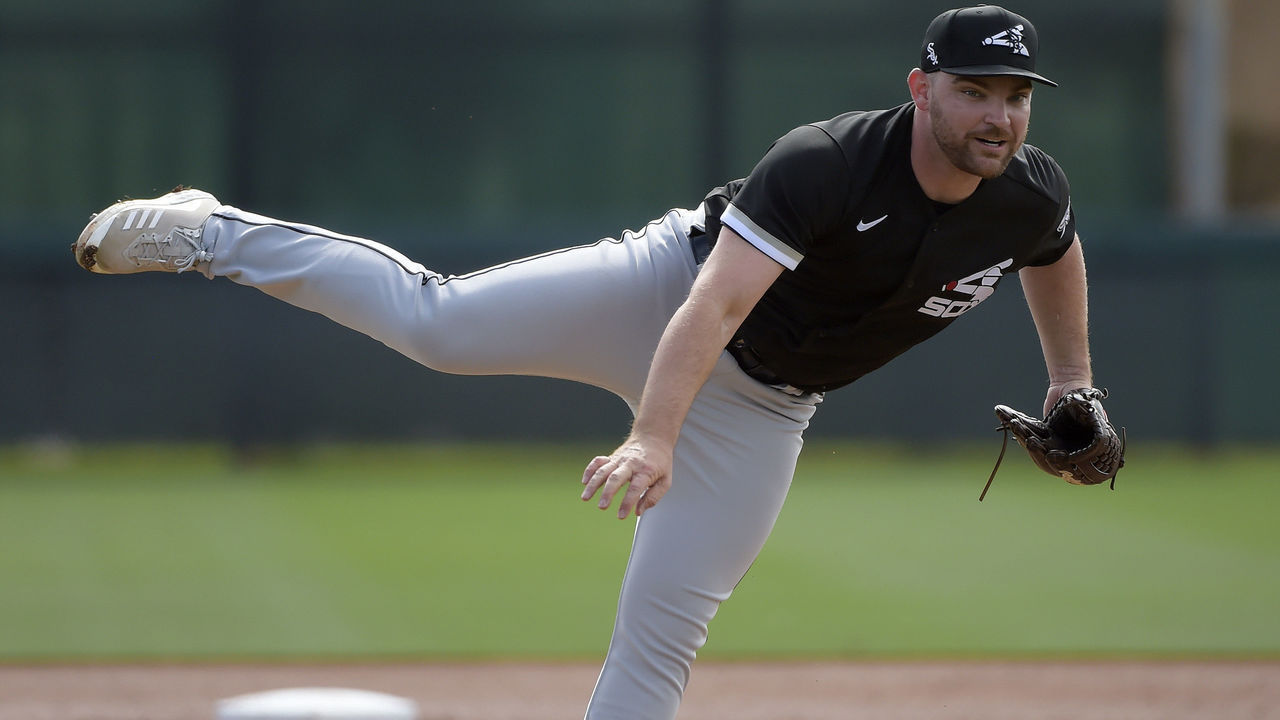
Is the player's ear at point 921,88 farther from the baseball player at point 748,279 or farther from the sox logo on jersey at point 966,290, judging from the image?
the sox logo on jersey at point 966,290

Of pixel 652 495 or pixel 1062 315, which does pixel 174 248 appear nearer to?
pixel 652 495

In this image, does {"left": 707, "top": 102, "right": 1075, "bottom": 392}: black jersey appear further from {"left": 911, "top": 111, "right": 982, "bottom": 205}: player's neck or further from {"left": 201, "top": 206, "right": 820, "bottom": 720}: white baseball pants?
{"left": 201, "top": 206, "right": 820, "bottom": 720}: white baseball pants

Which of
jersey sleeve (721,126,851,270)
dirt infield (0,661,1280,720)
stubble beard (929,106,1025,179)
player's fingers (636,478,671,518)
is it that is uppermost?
stubble beard (929,106,1025,179)

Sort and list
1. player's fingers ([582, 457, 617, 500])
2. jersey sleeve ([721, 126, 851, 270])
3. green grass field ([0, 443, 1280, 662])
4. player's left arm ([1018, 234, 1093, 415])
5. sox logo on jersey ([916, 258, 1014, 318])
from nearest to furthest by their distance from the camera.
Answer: player's fingers ([582, 457, 617, 500]) → jersey sleeve ([721, 126, 851, 270]) → sox logo on jersey ([916, 258, 1014, 318]) → player's left arm ([1018, 234, 1093, 415]) → green grass field ([0, 443, 1280, 662])

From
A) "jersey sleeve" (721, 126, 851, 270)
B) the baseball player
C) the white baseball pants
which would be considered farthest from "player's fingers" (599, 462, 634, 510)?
the white baseball pants

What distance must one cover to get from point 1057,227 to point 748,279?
790mm

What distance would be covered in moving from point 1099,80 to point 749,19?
3.05 meters

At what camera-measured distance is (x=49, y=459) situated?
10852mm

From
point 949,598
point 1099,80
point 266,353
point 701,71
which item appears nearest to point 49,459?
point 266,353

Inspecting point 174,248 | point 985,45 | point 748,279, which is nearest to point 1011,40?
point 985,45

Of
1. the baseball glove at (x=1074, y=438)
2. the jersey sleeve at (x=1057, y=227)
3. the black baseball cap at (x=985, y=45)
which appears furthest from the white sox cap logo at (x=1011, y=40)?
the baseball glove at (x=1074, y=438)

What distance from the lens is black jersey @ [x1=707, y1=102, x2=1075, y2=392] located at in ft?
8.87

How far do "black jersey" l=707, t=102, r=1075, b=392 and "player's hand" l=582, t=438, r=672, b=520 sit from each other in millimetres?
450

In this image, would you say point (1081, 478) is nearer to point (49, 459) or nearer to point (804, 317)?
point (804, 317)
